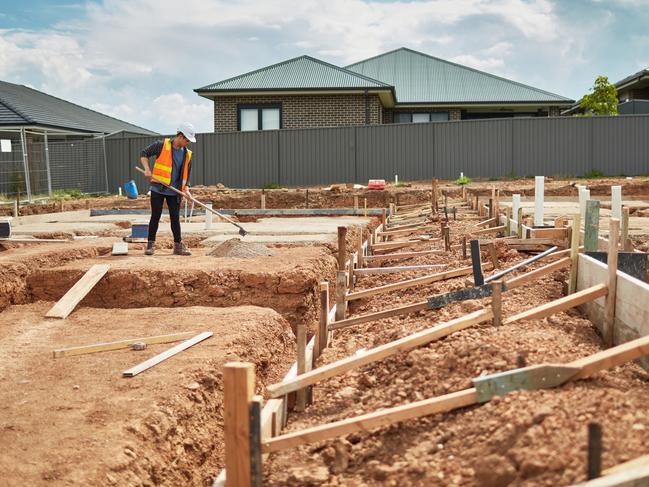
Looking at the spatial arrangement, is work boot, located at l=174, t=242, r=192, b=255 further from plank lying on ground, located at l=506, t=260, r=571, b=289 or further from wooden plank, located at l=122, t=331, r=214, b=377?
plank lying on ground, located at l=506, t=260, r=571, b=289

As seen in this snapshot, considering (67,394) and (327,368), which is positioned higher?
(327,368)

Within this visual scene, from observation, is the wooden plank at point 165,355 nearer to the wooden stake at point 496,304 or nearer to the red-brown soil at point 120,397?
the red-brown soil at point 120,397

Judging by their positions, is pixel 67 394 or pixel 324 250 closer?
pixel 67 394

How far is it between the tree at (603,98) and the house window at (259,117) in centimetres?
1201

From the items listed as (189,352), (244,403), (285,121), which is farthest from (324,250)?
(285,121)

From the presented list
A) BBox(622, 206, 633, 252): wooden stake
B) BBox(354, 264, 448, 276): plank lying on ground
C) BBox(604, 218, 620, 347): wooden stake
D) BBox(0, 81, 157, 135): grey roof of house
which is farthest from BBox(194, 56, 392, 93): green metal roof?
BBox(604, 218, 620, 347): wooden stake

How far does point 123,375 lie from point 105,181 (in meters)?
21.7

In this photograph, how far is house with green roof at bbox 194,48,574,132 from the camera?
26453 mm

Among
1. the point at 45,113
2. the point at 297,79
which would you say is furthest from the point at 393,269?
the point at 45,113

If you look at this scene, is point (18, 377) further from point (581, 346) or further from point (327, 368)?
point (581, 346)

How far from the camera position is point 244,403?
11.3 ft

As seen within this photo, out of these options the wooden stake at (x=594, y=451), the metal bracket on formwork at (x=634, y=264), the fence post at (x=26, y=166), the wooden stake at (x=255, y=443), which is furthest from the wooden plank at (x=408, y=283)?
the fence post at (x=26, y=166)

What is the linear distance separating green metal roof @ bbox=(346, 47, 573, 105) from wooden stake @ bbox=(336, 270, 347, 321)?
74.1 ft

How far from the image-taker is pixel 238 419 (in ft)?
11.4
